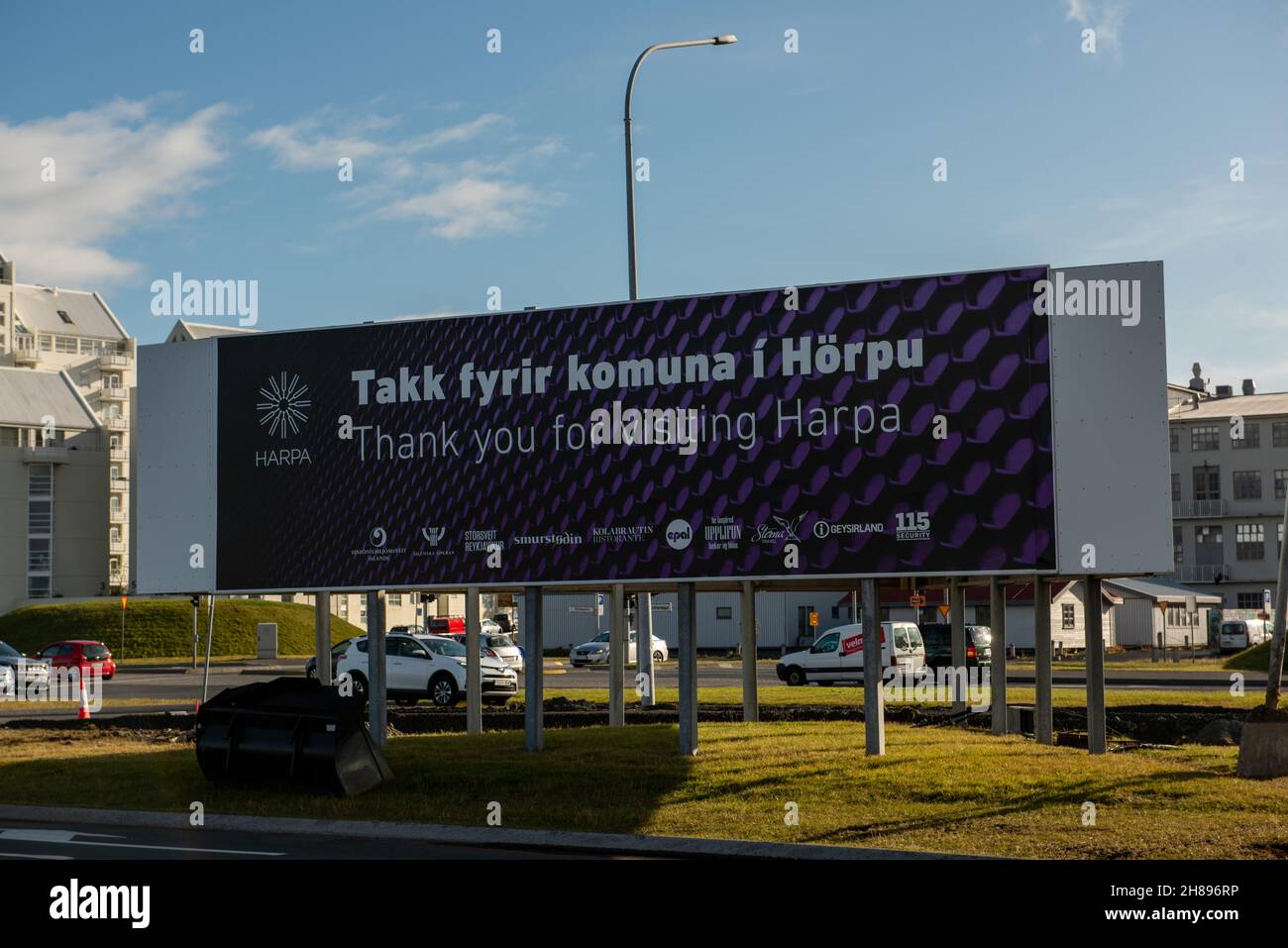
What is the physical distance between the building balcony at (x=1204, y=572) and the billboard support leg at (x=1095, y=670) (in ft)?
241

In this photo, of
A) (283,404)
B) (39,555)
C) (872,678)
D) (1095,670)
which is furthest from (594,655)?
(39,555)

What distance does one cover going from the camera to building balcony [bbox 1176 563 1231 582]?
8744 cm

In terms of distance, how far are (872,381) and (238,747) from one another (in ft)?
29.2

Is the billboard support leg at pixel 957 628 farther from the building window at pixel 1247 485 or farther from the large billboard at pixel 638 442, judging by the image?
the building window at pixel 1247 485

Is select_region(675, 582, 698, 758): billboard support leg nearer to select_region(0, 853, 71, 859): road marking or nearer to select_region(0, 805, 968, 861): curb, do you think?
select_region(0, 805, 968, 861): curb

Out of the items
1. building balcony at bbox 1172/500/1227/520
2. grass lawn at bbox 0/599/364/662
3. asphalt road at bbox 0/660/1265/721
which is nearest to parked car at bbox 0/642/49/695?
asphalt road at bbox 0/660/1265/721

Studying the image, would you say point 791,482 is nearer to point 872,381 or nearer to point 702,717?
point 872,381

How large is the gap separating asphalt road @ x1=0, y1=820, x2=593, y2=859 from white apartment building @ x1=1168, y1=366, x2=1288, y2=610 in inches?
3114

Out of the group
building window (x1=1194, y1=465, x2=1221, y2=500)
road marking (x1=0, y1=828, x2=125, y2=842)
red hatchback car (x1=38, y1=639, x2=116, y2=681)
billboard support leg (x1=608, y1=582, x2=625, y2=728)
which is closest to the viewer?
road marking (x1=0, y1=828, x2=125, y2=842)

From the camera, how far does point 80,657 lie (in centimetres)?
4909

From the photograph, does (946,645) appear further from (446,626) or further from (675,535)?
(446,626)

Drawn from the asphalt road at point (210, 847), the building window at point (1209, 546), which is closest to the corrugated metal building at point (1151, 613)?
the building window at point (1209, 546)

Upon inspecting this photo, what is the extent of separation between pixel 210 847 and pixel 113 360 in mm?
105672
